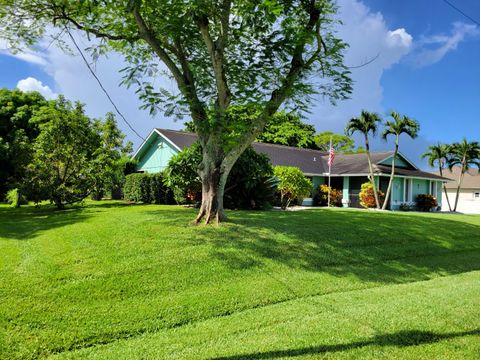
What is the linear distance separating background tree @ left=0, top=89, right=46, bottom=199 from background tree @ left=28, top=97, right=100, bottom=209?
2.56ft

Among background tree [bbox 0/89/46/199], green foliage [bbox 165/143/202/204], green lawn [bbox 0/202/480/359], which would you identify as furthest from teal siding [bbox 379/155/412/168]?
background tree [bbox 0/89/46/199]

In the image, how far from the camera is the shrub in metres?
27.0

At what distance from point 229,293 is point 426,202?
27.2 meters

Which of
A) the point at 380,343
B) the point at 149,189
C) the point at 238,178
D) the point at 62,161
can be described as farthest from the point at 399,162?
the point at 380,343

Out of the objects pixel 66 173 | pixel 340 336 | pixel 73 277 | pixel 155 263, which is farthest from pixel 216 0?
pixel 66 173

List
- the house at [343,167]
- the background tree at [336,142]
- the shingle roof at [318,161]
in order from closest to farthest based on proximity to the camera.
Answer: the house at [343,167]
the shingle roof at [318,161]
the background tree at [336,142]

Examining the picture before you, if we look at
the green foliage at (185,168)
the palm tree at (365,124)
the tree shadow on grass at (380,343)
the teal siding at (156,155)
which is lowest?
the tree shadow on grass at (380,343)

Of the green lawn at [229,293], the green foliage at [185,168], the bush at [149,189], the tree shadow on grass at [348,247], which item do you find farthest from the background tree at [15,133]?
the tree shadow on grass at [348,247]

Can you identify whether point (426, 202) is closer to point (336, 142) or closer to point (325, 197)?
point (325, 197)

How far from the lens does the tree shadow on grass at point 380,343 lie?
445 centimetres

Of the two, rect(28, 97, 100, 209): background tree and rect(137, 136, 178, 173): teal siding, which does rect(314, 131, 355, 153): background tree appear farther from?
rect(28, 97, 100, 209): background tree

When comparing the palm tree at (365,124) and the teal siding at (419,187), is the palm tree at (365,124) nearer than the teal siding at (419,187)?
Yes

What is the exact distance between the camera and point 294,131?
47.9ft

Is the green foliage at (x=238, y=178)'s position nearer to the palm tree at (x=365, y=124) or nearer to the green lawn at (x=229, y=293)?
the green lawn at (x=229, y=293)
